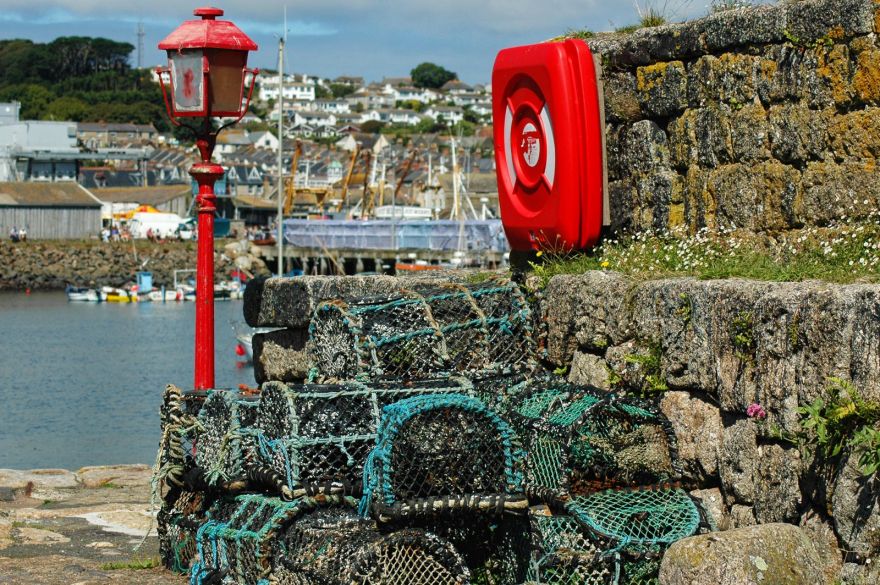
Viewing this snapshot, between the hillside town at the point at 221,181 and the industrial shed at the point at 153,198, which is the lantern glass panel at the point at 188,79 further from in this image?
the industrial shed at the point at 153,198

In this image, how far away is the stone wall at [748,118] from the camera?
21.4 feet

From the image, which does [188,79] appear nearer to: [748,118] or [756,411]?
[748,118]

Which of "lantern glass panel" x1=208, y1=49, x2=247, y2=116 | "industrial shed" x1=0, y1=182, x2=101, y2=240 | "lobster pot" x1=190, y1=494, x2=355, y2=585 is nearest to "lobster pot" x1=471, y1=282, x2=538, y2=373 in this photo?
"lobster pot" x1=190, y1=494, x2=355, y2=585

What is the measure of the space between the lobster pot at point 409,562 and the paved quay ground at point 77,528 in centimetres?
191

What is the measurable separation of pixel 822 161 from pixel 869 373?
190 cm

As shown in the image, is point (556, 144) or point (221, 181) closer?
point (556, 144)

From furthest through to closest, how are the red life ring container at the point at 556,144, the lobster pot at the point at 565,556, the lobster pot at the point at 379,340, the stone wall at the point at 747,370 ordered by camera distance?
the red life ring container at the point at 556,144, the lobster pot at the point at 379,340, the lobster pot at the point at 565,556, the stone wall at the point at 747,370

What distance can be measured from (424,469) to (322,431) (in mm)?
610

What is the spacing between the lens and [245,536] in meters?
6.16

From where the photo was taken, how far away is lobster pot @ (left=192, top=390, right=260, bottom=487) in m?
6.67

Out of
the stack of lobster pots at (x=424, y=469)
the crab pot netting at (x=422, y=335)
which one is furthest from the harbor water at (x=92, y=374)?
the stack of lobster pots at (x=424, y=469)

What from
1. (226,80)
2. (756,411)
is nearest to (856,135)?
(756,411)

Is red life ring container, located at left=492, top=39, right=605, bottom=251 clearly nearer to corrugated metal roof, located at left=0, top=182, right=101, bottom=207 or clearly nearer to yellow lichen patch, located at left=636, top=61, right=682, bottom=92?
yellow lichen patch, located at left=636, top=61, right=682, bottom=92

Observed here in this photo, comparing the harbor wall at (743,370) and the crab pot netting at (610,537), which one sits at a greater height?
the harbor wall at (743,370)
